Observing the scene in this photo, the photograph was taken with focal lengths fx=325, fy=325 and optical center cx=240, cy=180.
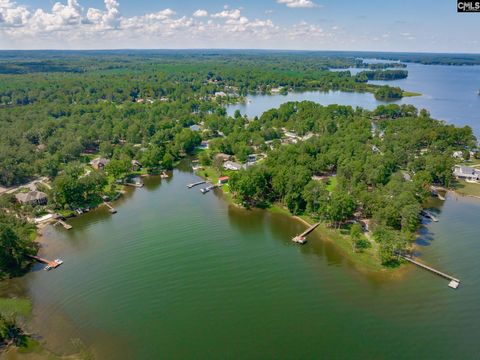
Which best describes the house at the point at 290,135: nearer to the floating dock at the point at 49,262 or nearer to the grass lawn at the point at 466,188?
the grass lawn at the point at 466,188

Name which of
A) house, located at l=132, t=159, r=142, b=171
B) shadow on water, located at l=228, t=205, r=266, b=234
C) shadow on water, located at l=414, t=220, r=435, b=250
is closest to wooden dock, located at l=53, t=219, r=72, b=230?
shadow on water, located at l=228, t=205, r=266, b=234

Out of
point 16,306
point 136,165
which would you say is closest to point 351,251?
point 16,306

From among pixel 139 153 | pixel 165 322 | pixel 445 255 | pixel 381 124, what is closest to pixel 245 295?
pixel 165 322

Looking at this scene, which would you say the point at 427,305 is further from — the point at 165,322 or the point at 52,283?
the point at 52,283

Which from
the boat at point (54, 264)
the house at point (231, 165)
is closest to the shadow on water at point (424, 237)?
the house at point (231, 165)

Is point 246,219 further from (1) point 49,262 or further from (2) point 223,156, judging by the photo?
(2) point 223,156

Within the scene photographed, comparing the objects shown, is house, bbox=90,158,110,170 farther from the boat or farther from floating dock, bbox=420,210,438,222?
floating dock, bbox=420,210,438,222
